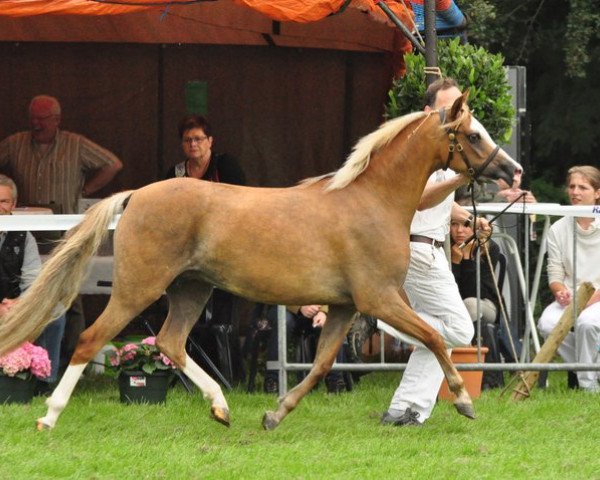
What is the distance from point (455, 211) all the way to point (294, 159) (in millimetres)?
4241

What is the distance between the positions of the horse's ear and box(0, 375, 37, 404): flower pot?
314cm

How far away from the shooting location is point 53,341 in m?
9.16

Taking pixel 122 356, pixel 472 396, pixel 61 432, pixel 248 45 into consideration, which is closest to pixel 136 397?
pixel 122 356

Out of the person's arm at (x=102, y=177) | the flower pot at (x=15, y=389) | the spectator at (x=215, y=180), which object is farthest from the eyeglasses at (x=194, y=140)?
the flower pot at (x=15, y=389)

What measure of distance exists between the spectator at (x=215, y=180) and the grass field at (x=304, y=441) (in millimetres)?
607

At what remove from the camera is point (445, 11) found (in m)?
9.88

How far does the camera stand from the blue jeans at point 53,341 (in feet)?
29.9

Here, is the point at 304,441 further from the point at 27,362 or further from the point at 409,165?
the point at 27,362

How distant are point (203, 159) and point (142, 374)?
1976 millimetres

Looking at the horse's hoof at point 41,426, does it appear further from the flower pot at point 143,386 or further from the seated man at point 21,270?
the seated man at point 21,270

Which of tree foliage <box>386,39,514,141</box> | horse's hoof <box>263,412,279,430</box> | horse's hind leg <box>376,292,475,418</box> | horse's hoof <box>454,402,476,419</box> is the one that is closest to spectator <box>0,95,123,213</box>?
tree foliage <box>386,39,514,141</box>

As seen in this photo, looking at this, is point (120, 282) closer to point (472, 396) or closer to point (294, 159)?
point (472, 396)

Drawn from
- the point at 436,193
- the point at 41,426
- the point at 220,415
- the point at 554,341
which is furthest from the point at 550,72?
the point at 41,426

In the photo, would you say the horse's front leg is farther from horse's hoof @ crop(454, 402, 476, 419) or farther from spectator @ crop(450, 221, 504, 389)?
spectator @ crop(450, 221, 504, 389)
